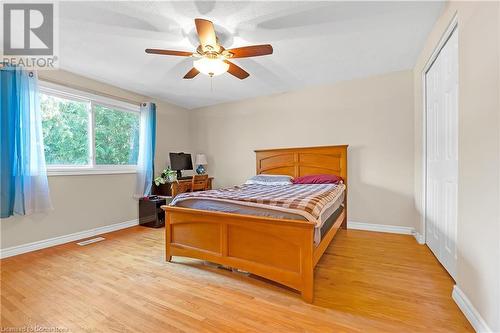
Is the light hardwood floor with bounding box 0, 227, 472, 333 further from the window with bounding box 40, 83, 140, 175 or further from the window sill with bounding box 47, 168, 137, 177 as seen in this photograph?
the window with bounding box 40, 83, 140, 175

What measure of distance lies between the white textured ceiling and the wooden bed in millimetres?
1826

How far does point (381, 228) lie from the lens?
11.4 feet

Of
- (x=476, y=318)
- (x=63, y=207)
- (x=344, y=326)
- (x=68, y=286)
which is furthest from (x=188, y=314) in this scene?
(x=63, y=207)

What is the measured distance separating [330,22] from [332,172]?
2.23 m

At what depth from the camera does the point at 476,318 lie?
140cm

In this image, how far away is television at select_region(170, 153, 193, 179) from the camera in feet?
15.0

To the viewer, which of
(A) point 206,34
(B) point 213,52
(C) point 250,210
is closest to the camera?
(A) point 206,34

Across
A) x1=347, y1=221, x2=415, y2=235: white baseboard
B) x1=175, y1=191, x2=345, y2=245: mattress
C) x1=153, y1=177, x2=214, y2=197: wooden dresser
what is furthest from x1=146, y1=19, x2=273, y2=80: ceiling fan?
x1=347, y1=221, x2=415, y2=235: white baseboard

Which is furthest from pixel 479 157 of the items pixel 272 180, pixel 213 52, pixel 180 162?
pixel 180 162

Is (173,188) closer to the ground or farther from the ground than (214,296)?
farther from the ground

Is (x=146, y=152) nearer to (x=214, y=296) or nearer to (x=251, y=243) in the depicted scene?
(x=251, y=243)

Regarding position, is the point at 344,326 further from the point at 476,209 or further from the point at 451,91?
the point at 451,91

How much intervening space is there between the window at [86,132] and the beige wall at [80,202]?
0.13 m

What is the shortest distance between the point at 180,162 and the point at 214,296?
3369mm
